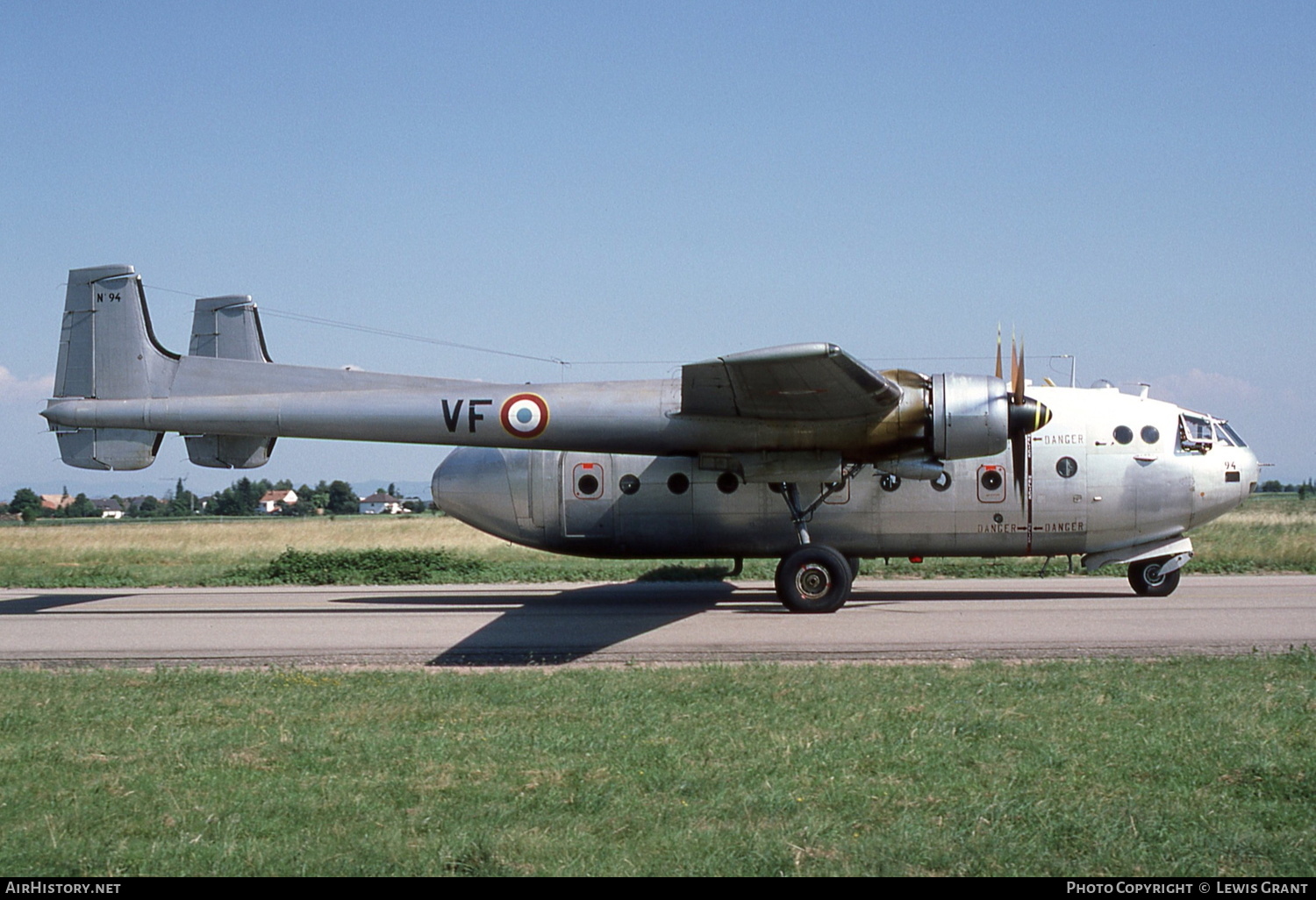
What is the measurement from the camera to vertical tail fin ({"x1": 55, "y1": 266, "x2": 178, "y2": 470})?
59.0 ft

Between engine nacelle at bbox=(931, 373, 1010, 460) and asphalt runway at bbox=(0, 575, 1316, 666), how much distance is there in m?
2.58

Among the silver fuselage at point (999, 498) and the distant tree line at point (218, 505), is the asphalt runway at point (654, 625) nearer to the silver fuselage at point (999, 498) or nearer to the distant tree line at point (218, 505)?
the silver fuselage at point (999, 498)

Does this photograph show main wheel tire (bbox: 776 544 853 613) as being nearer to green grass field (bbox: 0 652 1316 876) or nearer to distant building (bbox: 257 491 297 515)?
green grass field (bbox: 0 652 1316 876)

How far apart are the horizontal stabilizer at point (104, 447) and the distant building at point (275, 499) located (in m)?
123

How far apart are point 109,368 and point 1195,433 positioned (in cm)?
1884

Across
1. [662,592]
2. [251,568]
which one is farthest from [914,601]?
[251,568]

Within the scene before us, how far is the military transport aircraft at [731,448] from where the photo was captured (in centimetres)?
1642

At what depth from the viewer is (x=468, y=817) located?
21.2 ft

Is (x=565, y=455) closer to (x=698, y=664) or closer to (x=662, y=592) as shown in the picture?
(x=662, y=592)

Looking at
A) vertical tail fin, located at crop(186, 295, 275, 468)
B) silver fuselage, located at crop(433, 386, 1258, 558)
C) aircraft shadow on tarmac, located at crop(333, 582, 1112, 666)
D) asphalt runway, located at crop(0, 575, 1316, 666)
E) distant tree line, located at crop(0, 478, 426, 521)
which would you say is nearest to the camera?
asphalt runway, located at crop(0, 575, 1316, 666)

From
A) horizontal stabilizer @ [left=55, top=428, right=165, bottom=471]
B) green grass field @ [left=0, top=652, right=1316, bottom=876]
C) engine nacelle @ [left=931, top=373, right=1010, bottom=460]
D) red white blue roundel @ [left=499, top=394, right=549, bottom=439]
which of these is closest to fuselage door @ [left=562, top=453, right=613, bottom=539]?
red white blue roundel @ [left=499, top=394, right=549, bottom=439]

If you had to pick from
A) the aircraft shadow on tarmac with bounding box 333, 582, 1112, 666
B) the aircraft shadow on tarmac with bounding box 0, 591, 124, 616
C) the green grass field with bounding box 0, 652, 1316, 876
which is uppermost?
the green grass field with bounding box 0, 652, 1316, 876
